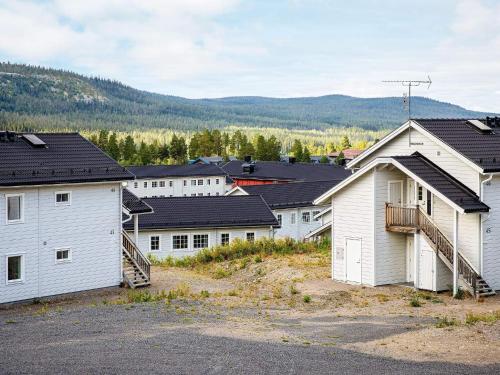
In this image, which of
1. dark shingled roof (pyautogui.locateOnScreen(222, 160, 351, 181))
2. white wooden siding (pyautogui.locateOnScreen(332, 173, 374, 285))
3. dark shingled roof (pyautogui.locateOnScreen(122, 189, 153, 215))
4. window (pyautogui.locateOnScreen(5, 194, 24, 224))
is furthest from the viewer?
dark shingled roof (pyautogui.locateOnScreen(222, 160, 351, 181))

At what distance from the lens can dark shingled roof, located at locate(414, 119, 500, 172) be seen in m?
28.0

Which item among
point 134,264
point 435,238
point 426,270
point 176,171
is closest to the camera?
point 435,238

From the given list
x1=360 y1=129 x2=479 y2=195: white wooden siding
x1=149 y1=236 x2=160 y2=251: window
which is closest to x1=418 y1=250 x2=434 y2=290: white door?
x1=360 y1=129 x2=479 y2=195: white wooden siding

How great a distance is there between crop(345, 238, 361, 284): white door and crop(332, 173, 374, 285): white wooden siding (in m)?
0.16

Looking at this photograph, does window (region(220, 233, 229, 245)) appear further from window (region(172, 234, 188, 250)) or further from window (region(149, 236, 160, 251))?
window (region(149, 236, 160, 251))

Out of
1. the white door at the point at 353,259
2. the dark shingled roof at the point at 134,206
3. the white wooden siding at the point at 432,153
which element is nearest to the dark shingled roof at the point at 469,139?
the white wooden siding at the point at 432,153

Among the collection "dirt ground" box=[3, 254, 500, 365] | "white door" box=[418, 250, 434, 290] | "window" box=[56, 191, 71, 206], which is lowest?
"dirt ground" box=[3, 254, 500, 365]

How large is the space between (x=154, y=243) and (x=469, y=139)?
24278mm

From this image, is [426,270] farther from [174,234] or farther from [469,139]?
[174,234]

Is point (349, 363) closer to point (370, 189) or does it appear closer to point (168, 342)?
point (168, 342)

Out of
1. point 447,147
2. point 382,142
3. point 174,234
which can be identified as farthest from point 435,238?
point 174,234

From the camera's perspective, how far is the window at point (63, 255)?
29.2 meters

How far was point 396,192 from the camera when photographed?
2997cm

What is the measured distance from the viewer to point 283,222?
201 ft
